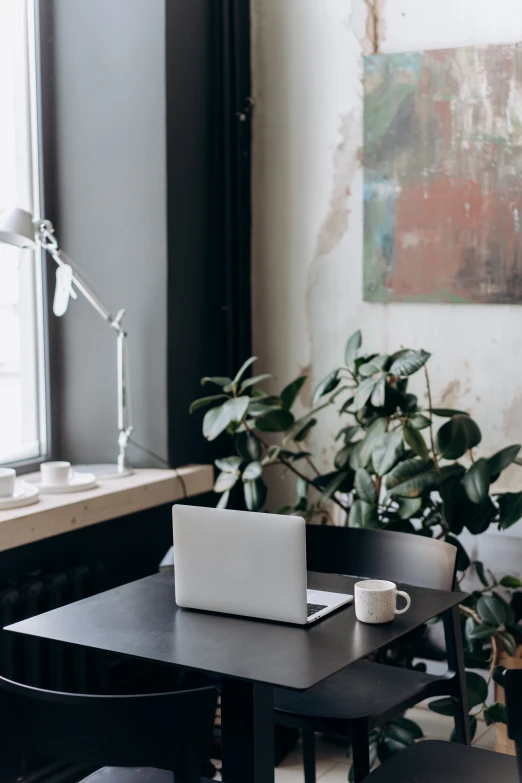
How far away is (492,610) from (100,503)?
1081 mm

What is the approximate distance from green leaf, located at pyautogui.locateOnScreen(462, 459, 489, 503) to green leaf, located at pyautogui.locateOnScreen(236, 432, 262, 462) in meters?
0.62

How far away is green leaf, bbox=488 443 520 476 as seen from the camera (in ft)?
9.23

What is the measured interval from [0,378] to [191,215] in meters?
0.77

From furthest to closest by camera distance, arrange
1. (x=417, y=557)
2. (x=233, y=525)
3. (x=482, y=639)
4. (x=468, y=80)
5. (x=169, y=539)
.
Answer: (x=169, y=539) < (x=468, y=80) < (x=482, y=639) < (x=417, y=557) < (x=233, y=525)

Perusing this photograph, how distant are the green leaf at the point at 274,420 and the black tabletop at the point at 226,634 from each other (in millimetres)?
890

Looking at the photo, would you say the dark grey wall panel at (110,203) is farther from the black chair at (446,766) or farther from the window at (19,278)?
the black chair at (446,766)

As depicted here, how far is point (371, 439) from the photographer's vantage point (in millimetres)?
2836

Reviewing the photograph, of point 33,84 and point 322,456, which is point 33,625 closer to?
point 322,456

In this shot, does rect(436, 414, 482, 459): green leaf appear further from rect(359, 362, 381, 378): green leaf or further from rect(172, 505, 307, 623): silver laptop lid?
rect(172, 505, 307, 623): silver laptop lid

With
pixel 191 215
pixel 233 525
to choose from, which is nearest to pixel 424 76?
pixel 191 215

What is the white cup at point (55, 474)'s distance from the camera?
117 inches

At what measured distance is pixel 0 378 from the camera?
3.26 meters

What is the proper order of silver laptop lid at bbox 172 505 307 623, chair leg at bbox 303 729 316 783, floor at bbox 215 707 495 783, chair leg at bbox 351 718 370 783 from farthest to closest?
floor at bbox 215 707 495 783
chair leg at bbox 303 729 316 783
chair leg at bbox 351 718 370 783
silver laptop lid at bbox 172 505 307 623

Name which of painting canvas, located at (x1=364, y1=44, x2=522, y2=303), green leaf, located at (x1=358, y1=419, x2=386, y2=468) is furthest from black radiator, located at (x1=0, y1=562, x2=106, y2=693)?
painting canvas, located at (x1=364, y1=44, x2=522, y2=303)
